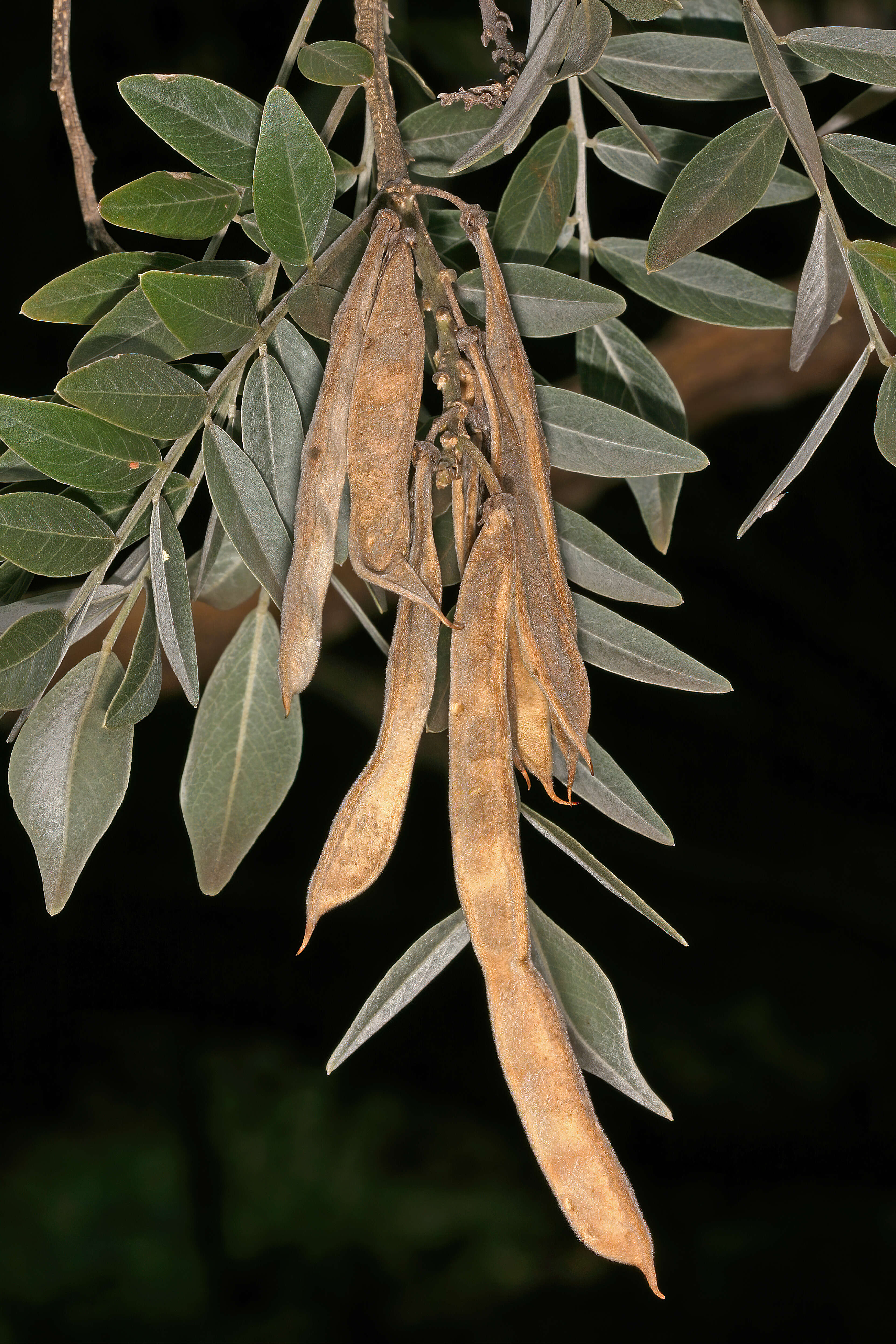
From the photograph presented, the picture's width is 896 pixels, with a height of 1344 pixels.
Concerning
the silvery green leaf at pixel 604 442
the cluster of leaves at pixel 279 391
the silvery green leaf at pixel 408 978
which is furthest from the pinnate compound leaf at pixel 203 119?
the silvery green leaf at pixel 408 978

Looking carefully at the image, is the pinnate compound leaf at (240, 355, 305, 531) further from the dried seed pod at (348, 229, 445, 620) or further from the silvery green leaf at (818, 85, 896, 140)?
the silvery green leaf at (818, 85, 896, 140)

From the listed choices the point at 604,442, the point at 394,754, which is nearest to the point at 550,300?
the point at 604,442

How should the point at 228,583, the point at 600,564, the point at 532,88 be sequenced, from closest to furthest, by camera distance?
the point at 532,88
the point at 600,564
the point at 228,583

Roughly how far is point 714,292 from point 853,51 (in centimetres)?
10

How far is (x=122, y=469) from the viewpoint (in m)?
0.33

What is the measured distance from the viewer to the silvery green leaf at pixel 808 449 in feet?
0.97

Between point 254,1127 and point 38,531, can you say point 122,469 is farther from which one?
point 254,1127

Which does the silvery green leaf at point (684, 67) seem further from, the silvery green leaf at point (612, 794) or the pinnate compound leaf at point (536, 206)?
the silvery green leaf at point (612, 794)

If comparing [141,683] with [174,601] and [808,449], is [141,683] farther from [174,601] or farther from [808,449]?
[808,449]

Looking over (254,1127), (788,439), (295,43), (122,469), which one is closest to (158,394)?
(122,469)

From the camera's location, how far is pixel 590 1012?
1.08 ft

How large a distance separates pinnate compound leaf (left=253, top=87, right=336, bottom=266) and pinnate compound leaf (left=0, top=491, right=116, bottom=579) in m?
0.09

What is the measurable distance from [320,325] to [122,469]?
7cm

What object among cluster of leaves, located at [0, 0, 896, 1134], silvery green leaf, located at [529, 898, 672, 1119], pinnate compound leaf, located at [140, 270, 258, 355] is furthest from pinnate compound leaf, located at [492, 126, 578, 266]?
silvery green leaf, located at [529, 898, 672, 1119]
